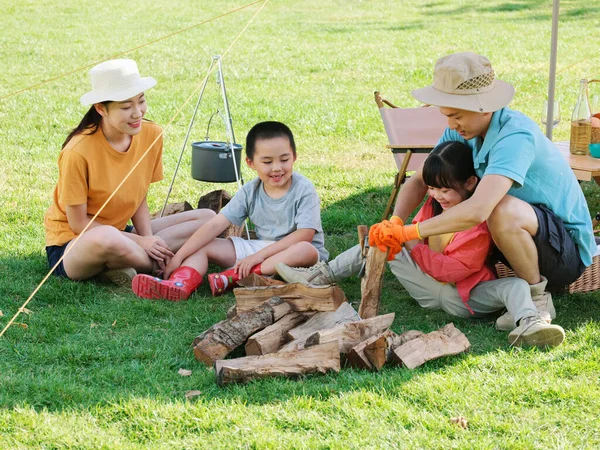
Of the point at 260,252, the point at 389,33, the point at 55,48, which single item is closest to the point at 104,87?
the point at 260,252

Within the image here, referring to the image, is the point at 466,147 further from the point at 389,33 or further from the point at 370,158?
the point at 389,33

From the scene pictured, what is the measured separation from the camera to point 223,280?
14.2 feet

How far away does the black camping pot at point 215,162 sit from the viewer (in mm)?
4984

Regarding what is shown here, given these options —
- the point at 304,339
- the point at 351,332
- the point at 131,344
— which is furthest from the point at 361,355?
the point at 131,344

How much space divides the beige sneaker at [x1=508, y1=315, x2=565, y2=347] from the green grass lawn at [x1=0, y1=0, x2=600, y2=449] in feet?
0.19

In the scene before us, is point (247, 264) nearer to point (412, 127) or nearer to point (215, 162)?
point (215, 162)

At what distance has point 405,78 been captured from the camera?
A: 10273 millimetres

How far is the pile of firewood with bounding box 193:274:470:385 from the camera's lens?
327 centimetres

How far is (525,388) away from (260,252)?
66.1 inches

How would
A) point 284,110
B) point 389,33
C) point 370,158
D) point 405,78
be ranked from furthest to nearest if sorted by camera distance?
point 389,33, point 405,78, point 284,110, point 370,158

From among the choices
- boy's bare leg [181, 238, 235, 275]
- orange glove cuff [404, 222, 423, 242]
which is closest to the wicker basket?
orange glove cuff [404, 222, 423, 242]

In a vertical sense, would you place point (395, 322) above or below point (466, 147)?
below

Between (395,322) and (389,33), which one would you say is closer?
(395,322)

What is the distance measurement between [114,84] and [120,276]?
3.19 feet
